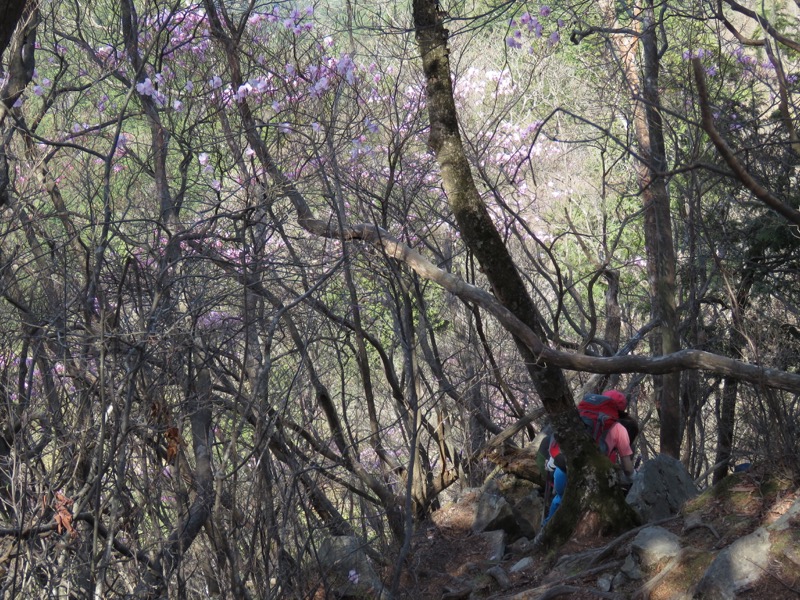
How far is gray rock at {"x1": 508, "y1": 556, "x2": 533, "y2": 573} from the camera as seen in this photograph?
613 cm

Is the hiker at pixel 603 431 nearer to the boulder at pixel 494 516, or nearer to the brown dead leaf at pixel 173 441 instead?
the boulder at pixel 494 516

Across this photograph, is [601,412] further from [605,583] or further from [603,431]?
[605,583]

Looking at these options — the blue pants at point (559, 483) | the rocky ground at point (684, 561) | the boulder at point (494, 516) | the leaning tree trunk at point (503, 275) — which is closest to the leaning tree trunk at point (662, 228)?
the boulder at point (494, 516)

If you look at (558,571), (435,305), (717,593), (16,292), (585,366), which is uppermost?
(435,305)

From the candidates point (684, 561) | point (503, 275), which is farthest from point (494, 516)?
point (684, 561)

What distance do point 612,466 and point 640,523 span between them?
1.40 feet

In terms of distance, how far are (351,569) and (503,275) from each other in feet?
7.87

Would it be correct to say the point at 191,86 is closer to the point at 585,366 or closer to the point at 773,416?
the point at 585,366

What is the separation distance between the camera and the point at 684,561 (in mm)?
4738

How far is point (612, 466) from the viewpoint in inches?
235

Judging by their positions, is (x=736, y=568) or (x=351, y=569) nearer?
(x=736, y=568)

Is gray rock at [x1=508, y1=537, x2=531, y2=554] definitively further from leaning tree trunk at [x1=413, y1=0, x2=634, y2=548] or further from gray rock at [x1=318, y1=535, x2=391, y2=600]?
gray rock at [x1=318, y1=535, x2=391, y2=600]

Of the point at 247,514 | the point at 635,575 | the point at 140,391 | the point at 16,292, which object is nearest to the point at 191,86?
the point at 16,292

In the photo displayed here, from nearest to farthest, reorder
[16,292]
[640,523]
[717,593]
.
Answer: [717,593] < [640,523] < [16,292]
